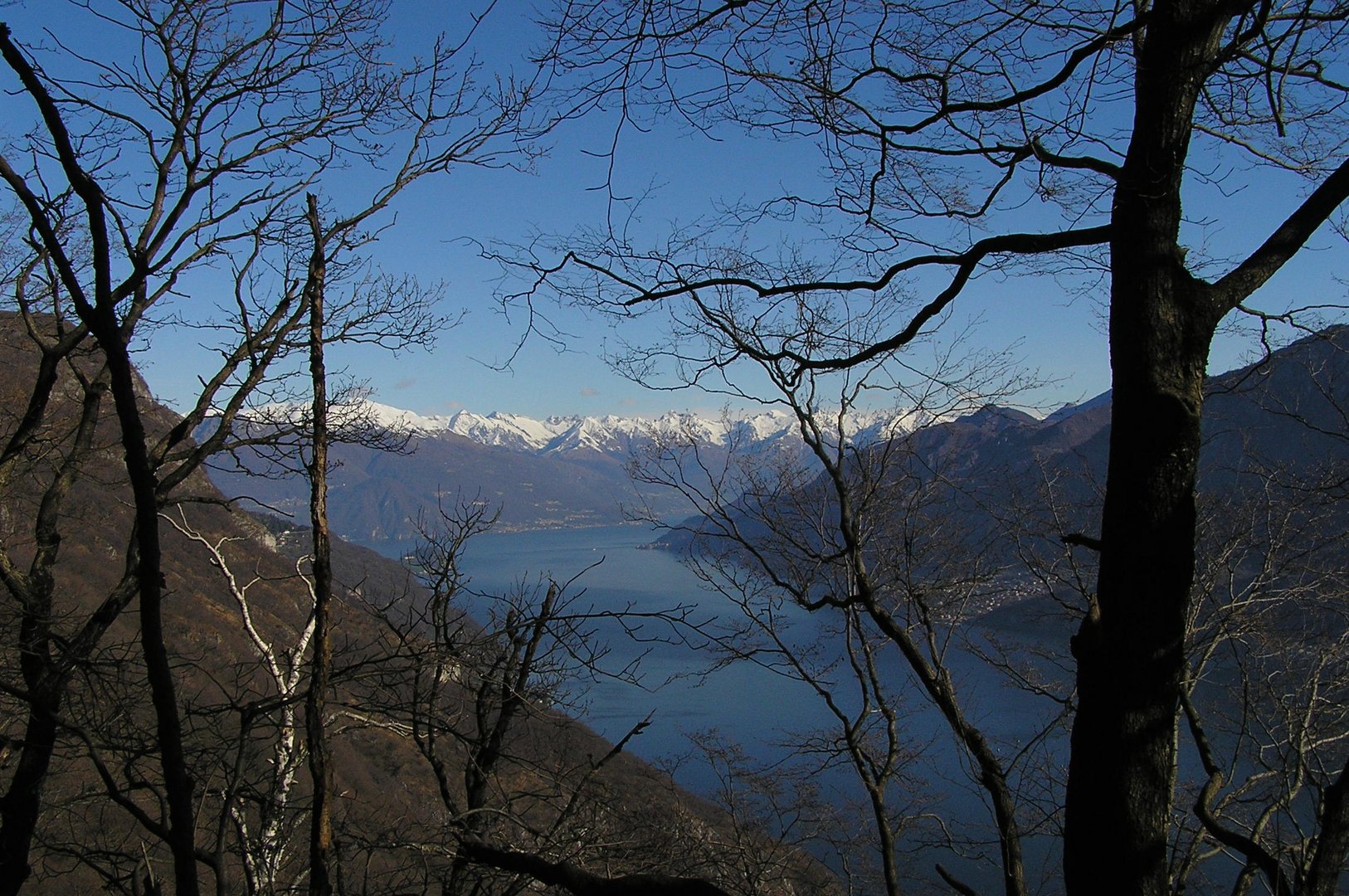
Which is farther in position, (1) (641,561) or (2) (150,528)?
(1) (641,561)

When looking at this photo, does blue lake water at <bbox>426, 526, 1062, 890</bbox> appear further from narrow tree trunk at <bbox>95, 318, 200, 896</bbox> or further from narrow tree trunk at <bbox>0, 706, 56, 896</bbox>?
narrow tree trunk at <bbox>95, 318, 200, 896</bbox>

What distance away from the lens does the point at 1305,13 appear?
212 centimetres

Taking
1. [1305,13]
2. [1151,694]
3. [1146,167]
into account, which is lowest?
[1151,694]

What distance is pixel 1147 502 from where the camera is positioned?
194 cm

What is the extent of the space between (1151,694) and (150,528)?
2144 millimetres

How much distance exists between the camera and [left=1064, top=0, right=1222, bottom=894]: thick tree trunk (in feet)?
6.33

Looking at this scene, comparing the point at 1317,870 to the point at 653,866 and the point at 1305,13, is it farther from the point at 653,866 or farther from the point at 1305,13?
the point at 653,866

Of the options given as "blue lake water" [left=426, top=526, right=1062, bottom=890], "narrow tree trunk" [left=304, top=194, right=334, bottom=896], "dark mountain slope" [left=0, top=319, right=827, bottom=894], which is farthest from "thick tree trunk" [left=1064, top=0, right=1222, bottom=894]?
"blue lake water" [left=426, top=526, right=1062, bottom=890]

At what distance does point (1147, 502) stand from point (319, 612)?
2.78 m

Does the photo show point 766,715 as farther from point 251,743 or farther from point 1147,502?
point 1147,502

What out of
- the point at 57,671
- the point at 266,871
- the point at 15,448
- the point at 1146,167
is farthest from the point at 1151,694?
the point at 15,448

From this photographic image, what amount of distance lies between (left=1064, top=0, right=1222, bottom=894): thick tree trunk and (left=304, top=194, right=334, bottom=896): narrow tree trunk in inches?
90.6

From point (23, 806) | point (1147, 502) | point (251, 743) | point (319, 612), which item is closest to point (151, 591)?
point (319, 612)

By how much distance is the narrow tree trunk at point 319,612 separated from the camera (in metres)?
2.93
